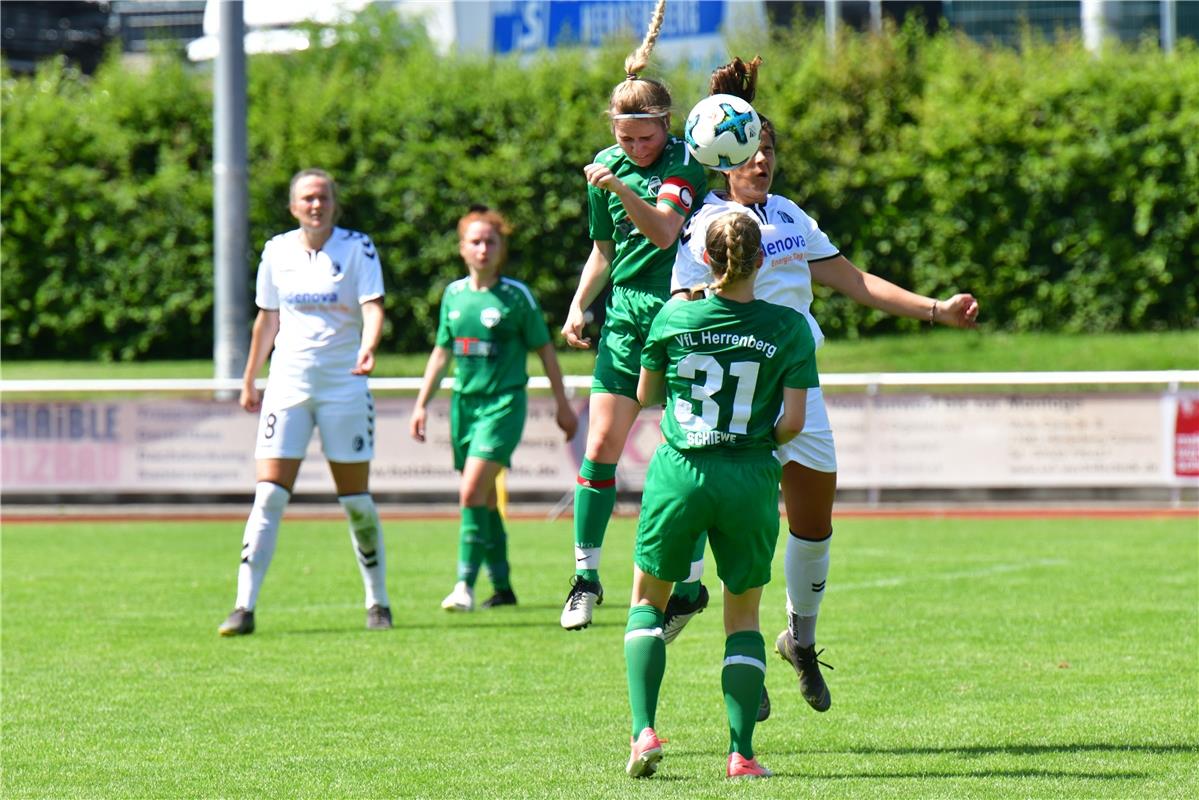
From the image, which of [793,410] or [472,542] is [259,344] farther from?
[793,410]

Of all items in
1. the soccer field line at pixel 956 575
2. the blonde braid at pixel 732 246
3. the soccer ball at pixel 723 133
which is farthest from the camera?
the soccer field line at pixel 956 575

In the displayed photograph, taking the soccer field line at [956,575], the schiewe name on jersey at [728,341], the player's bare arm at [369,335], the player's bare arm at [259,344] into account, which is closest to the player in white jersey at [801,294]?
the schiewe name on jersey at [728,341]

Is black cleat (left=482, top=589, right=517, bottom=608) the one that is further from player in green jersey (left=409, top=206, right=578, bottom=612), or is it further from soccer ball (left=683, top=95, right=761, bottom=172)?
soccer ball (left=683, top=95, right=761, bottom=172)

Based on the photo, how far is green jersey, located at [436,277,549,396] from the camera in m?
10.1

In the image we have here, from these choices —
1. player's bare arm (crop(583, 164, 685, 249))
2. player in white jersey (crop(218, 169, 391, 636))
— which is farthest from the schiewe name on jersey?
player in white jersey (crop(218, 169, 391, 636))

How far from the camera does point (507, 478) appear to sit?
16.6 m

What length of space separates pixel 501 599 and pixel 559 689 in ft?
9.98

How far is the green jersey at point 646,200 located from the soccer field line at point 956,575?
4.64 m

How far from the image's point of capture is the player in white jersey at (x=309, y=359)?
8836 mm

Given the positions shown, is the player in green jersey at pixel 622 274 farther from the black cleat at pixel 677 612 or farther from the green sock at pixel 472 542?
the green sock at pixel 472 542

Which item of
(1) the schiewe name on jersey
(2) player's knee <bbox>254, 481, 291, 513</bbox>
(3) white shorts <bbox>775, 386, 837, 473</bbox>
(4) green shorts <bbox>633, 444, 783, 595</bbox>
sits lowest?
(2) player's knee <bbox>254, 481, 291, 513</bbox>

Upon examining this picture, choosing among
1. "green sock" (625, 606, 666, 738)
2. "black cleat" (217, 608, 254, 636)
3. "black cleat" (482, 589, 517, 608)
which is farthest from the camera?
"black cleat" (482, 589, 517, 608)

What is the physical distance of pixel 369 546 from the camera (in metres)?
9.21

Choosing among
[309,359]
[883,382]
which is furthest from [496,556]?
[883,382]
